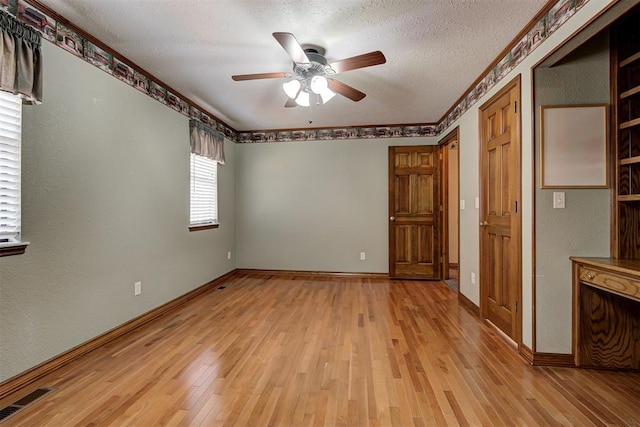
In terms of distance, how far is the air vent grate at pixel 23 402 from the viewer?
64.7 inches

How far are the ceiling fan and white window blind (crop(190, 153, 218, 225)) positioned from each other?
6.09ft

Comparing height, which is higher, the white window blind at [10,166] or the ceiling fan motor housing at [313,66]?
the ceiling fan motor housing at [313,66]

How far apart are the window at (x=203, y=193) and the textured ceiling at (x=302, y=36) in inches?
38.7

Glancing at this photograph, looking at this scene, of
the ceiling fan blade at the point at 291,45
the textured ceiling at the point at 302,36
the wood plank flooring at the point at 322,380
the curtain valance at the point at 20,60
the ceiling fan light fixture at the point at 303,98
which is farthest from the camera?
the ceiling fan light fixture at the point at 303,98

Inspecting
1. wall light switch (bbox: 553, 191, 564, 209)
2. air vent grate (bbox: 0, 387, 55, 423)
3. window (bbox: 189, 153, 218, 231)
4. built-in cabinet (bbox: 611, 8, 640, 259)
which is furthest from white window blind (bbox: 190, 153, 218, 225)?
built-in cabinet (bbox: 611, 8, 640, 259)

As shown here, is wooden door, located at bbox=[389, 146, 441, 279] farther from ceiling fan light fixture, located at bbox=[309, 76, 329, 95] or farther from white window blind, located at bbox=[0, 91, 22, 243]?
white window blind, located at bbox=[0, 91, 22, 243]

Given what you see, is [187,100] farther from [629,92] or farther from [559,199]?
[629,92]

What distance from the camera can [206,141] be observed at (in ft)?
13.5

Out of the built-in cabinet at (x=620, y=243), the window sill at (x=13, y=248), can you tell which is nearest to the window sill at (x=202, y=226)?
the window sill at (x=13, y=248)

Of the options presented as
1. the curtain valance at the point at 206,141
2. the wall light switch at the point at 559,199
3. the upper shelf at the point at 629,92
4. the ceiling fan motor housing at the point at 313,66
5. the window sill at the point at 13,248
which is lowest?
the window sill at the point at 13,248

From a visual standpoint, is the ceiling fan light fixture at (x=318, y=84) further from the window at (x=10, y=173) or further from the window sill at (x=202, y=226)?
the window sill at (x=202, y=226)

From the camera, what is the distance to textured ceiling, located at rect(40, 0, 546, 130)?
202 centimetres

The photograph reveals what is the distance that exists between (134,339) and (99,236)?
0.95 metres

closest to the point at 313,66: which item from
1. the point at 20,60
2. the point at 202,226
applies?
the point at 20,60
